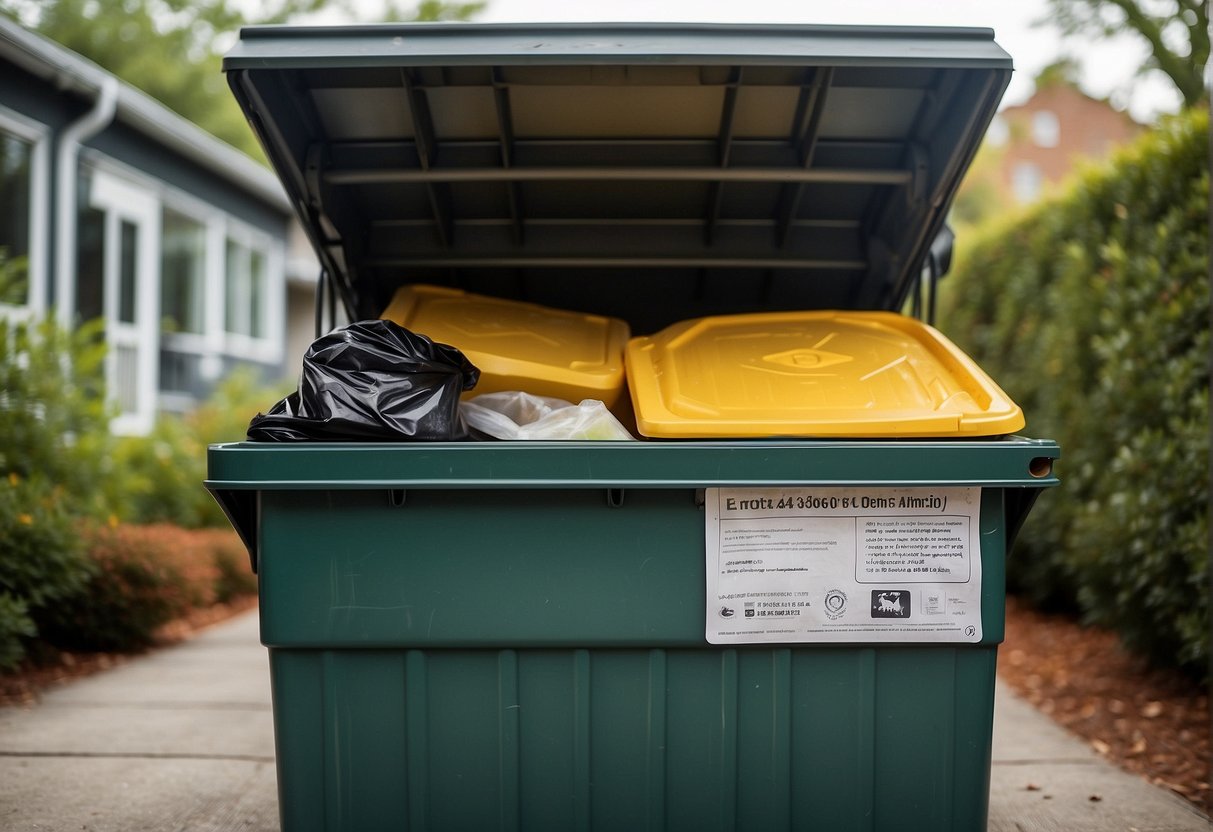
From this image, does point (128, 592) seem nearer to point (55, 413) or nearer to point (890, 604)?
point (55, 413)

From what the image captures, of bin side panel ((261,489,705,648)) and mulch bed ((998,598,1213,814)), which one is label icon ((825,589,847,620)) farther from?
mulch bed ((998,598,1213,814))

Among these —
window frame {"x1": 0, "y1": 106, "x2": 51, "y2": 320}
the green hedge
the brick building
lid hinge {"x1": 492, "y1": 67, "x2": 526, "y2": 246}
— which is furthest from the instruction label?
the brick building

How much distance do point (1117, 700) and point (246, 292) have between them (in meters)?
11.0

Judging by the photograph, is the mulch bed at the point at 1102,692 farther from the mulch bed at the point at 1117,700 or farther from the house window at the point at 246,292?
the house window at the point at 246,292

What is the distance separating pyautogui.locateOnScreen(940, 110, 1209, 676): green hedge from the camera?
404 cm

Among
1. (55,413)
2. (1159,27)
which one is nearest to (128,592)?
(55,413)

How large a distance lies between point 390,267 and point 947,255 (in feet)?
5.90

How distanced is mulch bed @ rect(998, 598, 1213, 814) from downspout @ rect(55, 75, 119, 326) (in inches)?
270

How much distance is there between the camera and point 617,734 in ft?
7.39

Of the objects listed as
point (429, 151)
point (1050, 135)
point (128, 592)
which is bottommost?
point (128, 592)

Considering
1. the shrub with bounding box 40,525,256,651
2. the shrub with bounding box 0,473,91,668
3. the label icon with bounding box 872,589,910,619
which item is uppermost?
the label icon with bounding box 872,589,910,619

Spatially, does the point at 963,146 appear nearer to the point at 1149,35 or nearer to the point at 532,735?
the point at 532,735

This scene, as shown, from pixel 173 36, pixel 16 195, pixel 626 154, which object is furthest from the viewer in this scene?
pixel 173 36

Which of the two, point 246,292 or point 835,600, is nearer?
point 835,600
